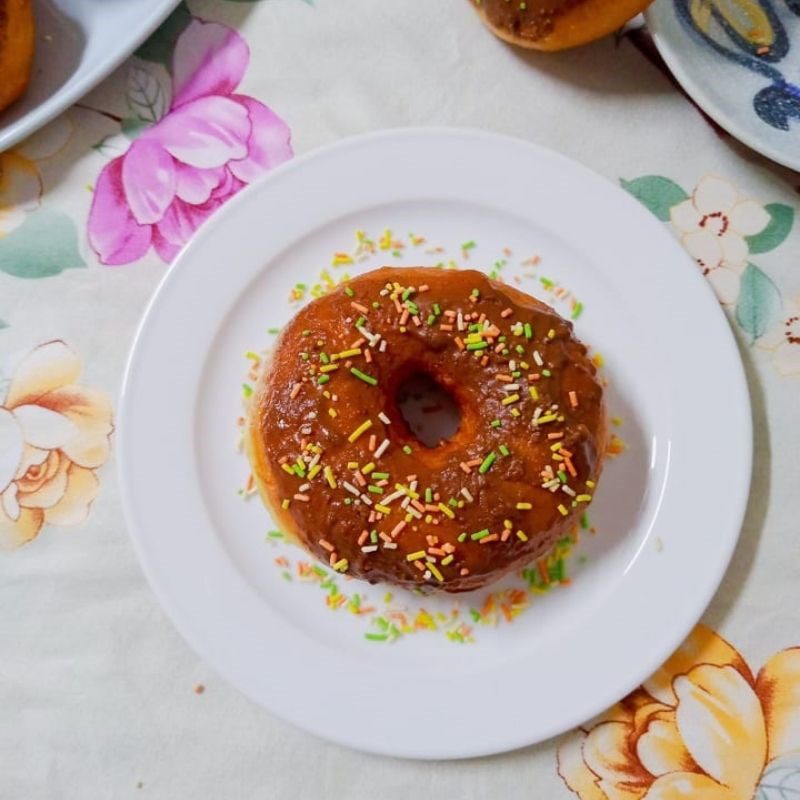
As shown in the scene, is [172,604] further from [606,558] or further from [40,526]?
[606,558]

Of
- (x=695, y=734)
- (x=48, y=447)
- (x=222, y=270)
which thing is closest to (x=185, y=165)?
(x=222, y=270)

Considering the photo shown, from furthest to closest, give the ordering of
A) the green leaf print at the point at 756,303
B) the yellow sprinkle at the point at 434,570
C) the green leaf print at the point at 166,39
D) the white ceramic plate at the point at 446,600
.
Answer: the green leaf print at the point at 166,39 < the green leaf print at the point at 756,303 < the white ceramic plate at the point at 446,600 < the yellow sprinkle at the point at 434,570

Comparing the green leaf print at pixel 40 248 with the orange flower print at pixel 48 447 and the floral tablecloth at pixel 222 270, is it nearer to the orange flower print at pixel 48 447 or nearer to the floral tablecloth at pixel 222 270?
the floral tablecloth at pixel 222 270

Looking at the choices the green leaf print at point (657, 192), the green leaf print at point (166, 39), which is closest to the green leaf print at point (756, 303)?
the green leaf print at point (657, 192)

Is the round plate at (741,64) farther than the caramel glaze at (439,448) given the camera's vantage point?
Yes

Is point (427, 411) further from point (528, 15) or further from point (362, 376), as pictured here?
point (528, 15)
